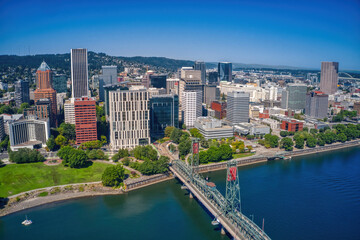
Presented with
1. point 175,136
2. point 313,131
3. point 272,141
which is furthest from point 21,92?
point 313,131

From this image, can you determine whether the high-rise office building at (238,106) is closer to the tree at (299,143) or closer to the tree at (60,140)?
the tree at (299,143)

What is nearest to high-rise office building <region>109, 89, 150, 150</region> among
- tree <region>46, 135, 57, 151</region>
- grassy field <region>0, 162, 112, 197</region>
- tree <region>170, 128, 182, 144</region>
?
tree <region>170, 128, 182, 144</region>

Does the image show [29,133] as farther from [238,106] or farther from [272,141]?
[272,141]

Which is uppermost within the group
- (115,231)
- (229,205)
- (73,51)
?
(73,51)

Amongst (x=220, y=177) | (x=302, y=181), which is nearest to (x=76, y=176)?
(x=220, y=177)

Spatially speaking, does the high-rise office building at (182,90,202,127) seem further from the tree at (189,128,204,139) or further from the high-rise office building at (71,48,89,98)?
the high-rise office building at (71,48,89,98)

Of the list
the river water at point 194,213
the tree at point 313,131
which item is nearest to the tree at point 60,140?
the river water at point 194,213

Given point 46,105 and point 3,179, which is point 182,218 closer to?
point 3,179
